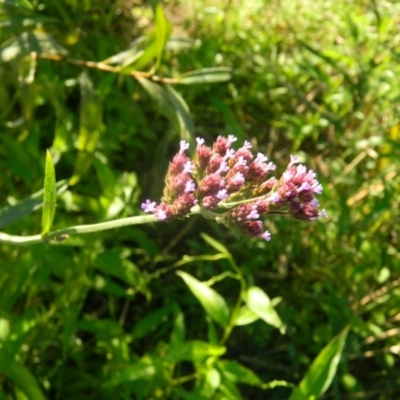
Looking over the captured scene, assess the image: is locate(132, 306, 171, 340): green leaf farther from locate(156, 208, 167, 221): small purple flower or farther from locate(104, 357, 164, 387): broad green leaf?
locate(156, 208, 167, 221): small purple flower

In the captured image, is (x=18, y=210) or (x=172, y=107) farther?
(x=172, y=107)

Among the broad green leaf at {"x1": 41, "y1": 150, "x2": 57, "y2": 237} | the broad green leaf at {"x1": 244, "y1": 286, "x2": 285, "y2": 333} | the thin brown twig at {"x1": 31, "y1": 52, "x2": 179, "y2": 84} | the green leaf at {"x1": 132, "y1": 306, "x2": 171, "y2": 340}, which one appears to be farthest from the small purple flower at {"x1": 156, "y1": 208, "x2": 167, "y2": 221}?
the green leaf at {"x1": 132, "y1": 306, "x2": 171, "y2": 340}

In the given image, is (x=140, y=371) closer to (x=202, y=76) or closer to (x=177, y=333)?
(x=177, y=333)

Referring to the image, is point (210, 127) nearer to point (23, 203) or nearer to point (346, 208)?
point (346, 208)

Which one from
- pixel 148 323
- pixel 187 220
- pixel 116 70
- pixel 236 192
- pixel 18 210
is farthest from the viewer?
pixel 187 220

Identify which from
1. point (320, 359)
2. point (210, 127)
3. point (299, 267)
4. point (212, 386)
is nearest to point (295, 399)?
point (320, 359)

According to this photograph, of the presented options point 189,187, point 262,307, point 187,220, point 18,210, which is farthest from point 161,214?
point 187,220

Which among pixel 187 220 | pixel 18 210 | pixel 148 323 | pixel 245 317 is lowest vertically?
pixel 187 220
